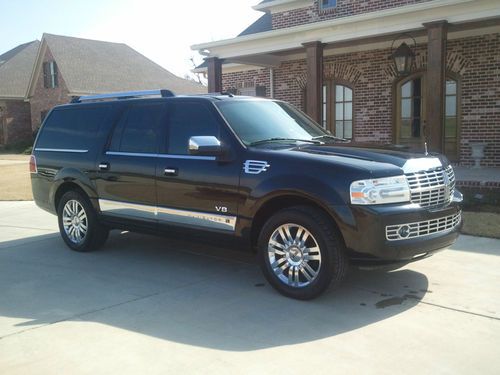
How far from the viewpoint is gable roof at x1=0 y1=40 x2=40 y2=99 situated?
1435 inches

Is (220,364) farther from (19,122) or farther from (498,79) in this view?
(19,122)

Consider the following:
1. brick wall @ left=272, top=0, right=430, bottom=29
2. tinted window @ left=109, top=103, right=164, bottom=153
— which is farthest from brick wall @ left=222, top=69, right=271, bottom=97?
tinted window @ left=109, top=103, right=164, bottom=153

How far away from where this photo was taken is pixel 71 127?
6.92 m

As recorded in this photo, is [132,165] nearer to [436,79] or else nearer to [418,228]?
[418,228]

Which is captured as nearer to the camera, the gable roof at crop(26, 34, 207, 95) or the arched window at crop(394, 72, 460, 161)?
the arched window at crop(394, 72, 460, 161)

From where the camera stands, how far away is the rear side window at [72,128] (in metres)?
6.61

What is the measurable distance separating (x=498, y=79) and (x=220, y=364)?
11.0m

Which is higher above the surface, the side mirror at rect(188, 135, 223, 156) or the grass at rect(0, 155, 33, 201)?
the side mirror at rect(188, 135, 223, 156)

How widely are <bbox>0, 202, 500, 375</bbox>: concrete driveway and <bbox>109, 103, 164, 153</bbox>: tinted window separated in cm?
138

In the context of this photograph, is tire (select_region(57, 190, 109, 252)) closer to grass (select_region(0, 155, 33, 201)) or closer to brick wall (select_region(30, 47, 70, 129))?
grass (select_region(0, 155, 33, 201))

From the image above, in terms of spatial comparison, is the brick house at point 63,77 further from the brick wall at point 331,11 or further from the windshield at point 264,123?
the windshield at point 264,123

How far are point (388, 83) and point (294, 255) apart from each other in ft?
33.5

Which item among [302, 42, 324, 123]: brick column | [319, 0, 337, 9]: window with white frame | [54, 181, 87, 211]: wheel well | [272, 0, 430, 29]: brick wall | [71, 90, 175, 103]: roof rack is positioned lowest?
[54, 181, 87, 211]: wheel well

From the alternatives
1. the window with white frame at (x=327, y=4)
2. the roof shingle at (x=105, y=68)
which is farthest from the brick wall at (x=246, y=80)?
the roof shingle at (x=105, y=68)
